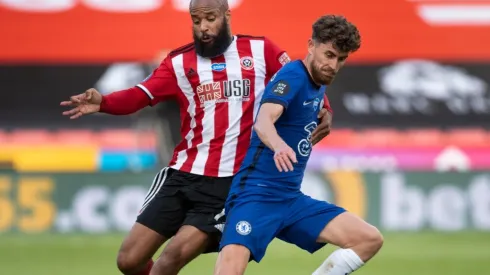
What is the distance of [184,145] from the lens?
7.27 m

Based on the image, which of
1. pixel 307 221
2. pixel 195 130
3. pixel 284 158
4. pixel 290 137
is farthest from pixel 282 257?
pixel 284 158

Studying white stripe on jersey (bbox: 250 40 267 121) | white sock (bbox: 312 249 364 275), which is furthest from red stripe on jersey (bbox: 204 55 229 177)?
white sock (bbox: 312 249 364 275)

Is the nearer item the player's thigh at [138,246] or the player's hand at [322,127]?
the player's hand at [322,127]

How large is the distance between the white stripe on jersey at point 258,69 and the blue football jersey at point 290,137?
0.52 meters

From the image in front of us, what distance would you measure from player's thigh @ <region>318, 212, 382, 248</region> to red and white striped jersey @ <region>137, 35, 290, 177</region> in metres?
0.85

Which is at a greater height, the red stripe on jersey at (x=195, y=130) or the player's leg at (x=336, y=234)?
the red stripe on jersey at (x=195, y=130)

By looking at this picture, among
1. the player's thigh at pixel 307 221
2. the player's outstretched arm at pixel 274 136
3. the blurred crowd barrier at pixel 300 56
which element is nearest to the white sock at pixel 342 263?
the player's thigh at pixel 307 221

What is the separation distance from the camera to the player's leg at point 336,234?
21.4ft

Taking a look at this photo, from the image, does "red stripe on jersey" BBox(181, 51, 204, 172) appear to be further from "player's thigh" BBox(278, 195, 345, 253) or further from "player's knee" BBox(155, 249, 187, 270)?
"player's thigh" BBox(278, 195, 345, 253)

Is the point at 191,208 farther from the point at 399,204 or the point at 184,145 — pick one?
the point at 399,204

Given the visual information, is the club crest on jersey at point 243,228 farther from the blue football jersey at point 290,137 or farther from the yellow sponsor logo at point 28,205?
the yellow sponsor logo at point 28,205

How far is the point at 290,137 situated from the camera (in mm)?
6527

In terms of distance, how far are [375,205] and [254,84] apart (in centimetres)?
635

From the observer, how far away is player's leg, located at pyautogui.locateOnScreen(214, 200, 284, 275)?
6.28m
